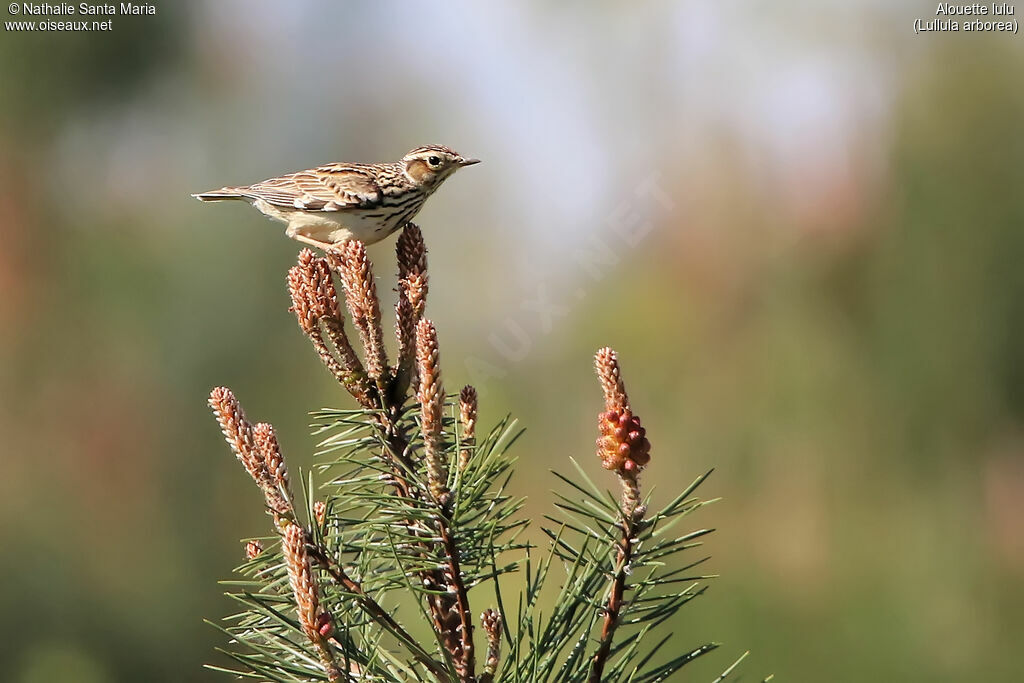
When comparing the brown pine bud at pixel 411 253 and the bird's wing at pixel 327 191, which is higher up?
the bird's wing at pixel 327 191

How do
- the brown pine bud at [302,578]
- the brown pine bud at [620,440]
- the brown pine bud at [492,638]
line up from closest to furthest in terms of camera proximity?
the brown pine bud at [302,578] < the brown pine bud at [620,440] < the brown pine bud at [492,638]

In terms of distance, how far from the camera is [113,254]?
22.6 feet

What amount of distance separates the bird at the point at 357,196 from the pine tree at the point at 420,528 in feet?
4.00

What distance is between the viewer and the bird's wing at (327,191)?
274cm

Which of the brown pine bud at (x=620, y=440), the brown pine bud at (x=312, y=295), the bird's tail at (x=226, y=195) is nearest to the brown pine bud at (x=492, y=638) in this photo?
the brown pine bud at (x=620, y=440)

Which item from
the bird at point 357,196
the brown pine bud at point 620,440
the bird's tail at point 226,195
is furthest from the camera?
the bird's tail at point 226,195

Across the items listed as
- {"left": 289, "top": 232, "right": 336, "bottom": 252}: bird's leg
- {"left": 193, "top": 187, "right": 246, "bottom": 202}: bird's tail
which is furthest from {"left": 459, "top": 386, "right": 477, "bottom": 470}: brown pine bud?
{"left": 193, "top": 187, "right": 246, "bottom": 202}: bird's tail

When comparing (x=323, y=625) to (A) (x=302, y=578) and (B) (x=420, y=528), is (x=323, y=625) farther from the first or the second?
(B) (x=420, y=528)

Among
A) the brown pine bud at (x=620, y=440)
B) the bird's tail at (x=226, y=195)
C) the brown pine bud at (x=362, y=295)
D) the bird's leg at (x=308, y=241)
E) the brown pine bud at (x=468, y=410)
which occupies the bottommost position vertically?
the brown pine bud at (x=620, y=440)

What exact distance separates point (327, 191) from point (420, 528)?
6.01ft

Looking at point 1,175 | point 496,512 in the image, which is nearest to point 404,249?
point 496,512

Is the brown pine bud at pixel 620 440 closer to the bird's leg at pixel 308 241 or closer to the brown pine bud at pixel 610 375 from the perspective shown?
the brown pine bud at pixel 610 375

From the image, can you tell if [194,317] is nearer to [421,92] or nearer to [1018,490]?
[421,92]

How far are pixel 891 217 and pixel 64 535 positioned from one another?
224 inches
